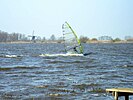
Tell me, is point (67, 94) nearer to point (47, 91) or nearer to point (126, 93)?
point (47, 91)

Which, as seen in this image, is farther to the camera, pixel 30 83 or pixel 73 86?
pixel 30 83

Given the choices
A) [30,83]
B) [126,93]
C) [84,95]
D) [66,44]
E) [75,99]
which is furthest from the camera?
[66,44]

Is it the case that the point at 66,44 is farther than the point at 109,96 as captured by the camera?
Yes

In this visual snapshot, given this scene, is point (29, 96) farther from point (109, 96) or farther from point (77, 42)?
point (77, 42)

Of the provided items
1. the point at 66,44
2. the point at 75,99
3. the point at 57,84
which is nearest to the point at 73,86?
the point at 57,84

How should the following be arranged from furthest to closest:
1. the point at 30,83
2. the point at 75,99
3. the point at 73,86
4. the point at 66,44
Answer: the point at 66,44
the point at 30,83
the point at 73,86
the point at 75,99

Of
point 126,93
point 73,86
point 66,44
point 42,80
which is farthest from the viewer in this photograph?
point 66,44

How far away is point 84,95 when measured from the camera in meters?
19.5

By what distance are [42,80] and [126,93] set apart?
12.9m

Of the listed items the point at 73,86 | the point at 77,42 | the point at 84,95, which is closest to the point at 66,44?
the point at 77,42

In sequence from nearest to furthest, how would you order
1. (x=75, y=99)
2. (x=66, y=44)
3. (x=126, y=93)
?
(x=126, y=93), (x=75, y=99), (x=66, y=44)

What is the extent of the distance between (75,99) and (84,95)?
134cm

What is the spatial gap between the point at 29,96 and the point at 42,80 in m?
6.99

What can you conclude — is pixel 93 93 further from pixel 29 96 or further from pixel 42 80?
pixel 42 80
